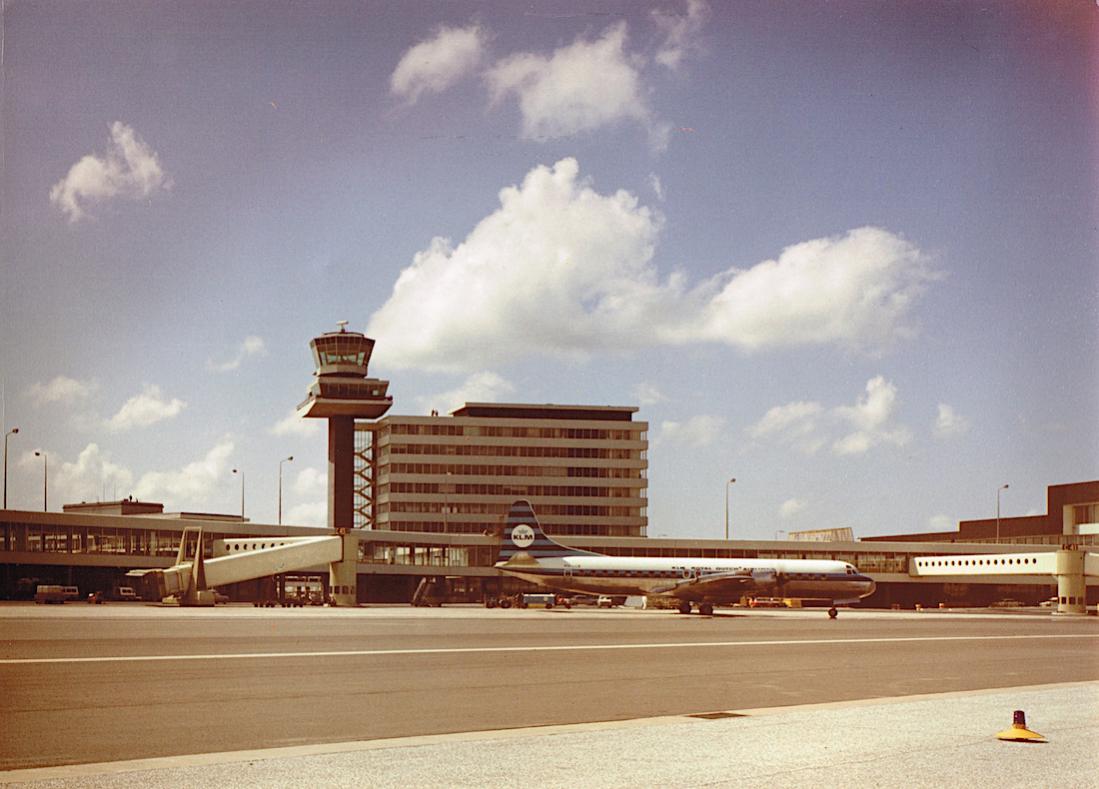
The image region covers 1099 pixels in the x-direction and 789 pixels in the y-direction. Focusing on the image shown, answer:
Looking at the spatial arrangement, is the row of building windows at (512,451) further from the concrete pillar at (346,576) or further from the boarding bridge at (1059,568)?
the concrete pillar at (346,576)

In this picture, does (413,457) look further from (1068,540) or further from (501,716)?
(501,716)

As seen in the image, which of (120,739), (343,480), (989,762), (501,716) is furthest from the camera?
(343,480)

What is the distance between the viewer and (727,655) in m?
30.8

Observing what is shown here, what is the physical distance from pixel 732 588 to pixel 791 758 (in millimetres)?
59579

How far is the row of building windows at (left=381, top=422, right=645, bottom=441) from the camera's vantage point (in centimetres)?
16725

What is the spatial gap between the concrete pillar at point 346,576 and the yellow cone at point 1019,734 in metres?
82.2

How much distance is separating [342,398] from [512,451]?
3724cm

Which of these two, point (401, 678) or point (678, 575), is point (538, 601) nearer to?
point (678, 575)

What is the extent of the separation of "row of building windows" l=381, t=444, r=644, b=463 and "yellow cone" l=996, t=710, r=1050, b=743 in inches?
6050

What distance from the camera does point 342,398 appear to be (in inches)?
5477


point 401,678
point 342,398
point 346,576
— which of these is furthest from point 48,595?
point 401,678

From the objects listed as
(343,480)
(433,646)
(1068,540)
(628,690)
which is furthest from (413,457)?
(628,690)

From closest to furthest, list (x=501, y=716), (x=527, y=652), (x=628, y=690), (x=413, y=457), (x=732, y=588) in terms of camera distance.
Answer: (x=501, y=716), (x=628, y=690), (x=527, y=652), (x=732, y=588), (x=413, y=457)

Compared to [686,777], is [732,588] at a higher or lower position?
lower
